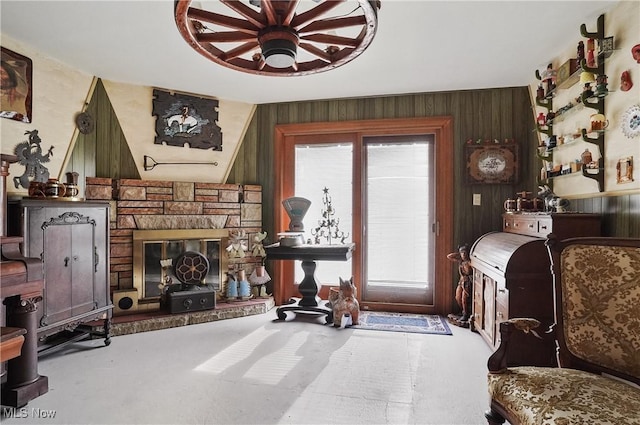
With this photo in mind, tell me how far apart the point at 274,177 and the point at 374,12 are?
2.94 metres

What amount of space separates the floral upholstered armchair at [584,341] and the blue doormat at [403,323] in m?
1.70

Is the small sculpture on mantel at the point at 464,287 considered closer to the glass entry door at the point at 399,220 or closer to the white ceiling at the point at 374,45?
the glass entry door at the point at 399,220

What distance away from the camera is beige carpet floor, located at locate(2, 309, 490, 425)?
186cm

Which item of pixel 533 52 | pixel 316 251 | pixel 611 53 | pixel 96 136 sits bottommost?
pixel 316 251

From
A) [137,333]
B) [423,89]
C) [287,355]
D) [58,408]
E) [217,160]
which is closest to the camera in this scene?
[58,408]

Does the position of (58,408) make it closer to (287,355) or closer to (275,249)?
(287,355)

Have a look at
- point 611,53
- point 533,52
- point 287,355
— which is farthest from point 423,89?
point 287,355

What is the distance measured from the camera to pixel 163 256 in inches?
140

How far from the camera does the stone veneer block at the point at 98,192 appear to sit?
10.8ft

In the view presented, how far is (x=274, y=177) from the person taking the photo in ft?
13.5

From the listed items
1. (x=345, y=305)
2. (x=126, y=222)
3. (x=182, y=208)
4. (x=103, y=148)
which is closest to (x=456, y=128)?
(x=345, y=305)

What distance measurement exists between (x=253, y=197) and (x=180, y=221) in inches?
33.9

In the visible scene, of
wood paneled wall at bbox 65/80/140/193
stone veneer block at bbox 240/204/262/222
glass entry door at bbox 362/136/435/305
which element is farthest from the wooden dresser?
wood paneled wall at bbox 65/80/140/193

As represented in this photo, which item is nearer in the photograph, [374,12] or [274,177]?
[374,12]
